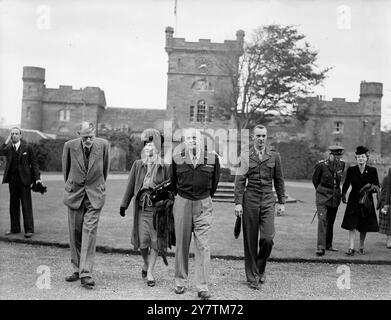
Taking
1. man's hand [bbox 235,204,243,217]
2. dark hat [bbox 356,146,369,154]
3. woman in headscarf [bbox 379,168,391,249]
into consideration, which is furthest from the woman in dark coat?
man's hand [bbox 235,204,243,217]

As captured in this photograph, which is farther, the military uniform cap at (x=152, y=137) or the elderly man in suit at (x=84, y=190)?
the military uniform cap at (x=152, y=137)

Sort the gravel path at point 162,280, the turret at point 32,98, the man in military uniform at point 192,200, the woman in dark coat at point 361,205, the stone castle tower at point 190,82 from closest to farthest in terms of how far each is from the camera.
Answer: the gravel path at point 162,280 → the man in military uniform at point 192,200 → the woman in dark coat at point 361,205 → the stone castle tower at point 190,82 → the turret at point 32,98

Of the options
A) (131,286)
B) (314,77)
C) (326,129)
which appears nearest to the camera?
(131,286)

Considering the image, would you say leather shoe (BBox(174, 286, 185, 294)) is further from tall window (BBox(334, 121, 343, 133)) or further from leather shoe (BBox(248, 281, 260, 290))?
tall window (BBox(334, 121, 343, 133))

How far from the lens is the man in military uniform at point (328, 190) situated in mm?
8719

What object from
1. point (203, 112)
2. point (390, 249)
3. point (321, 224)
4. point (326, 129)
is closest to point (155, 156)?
point (321, 224)

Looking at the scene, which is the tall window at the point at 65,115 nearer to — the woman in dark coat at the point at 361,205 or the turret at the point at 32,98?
the turret at the point at 32,98

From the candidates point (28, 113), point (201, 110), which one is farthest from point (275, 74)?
point (28, 113)

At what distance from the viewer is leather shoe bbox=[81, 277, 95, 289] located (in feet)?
19.1

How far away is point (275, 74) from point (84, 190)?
27.1 metres

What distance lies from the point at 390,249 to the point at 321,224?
1809 mm

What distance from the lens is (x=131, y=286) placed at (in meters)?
6.02

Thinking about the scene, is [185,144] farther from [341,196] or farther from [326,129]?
[326,129]

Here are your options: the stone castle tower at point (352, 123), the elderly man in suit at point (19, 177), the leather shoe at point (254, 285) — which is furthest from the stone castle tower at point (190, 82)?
the leather shoe at point (254, 285)
